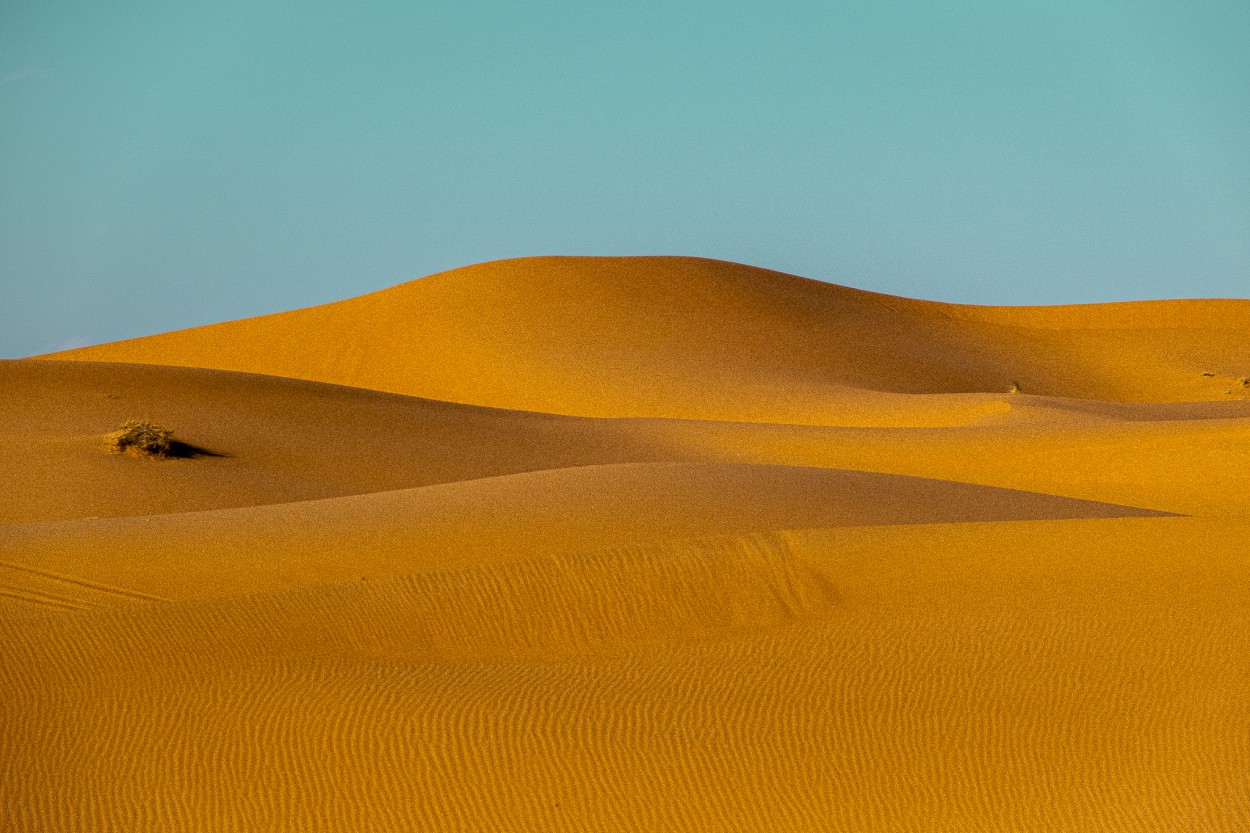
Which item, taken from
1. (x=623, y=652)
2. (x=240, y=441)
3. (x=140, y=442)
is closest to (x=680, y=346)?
(x=240, y=441)

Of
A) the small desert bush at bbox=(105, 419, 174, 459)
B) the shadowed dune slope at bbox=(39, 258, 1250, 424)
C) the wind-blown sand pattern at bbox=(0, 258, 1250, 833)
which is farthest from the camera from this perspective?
the shadowed dune slope at bbox=(39, 258, 1250, 424)

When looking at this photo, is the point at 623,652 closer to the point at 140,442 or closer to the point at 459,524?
the point at 459,524

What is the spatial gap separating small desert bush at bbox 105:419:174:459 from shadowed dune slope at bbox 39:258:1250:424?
19112 millimetres

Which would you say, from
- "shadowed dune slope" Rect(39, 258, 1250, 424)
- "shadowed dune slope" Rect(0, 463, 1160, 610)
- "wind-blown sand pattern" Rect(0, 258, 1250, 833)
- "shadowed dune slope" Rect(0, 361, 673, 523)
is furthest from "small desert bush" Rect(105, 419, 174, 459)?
"shadowed dune slope" Rect(39, 258, 1250, 424)

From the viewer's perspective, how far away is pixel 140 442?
19297mm

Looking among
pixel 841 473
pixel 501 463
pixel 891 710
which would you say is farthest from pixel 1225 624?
pixel 501 463

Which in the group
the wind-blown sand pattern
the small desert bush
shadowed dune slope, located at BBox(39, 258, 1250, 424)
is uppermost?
shadowed dune slope, located at BBox(39, 258, 1250, 424)

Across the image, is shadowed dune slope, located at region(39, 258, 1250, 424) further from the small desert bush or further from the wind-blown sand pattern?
the wind-blown sand pattern

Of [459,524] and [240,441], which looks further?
[240,441]

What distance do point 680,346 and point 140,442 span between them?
27.5m

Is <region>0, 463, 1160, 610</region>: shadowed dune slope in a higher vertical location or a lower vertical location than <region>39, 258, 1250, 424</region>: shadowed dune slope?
lower

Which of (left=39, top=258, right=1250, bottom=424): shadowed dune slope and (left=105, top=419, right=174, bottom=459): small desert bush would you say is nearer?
(left=105, top=419, right=174, bottom=459): small desert bush

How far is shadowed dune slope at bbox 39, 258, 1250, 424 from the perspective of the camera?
41125mm

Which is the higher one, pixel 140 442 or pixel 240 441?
pixel 240 441
